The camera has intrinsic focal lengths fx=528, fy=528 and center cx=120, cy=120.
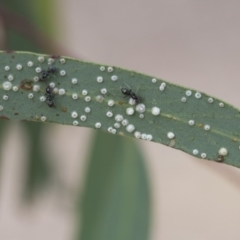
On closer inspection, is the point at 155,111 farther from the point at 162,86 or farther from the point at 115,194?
the point at 115,194

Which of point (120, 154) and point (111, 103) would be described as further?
point (120, 154)

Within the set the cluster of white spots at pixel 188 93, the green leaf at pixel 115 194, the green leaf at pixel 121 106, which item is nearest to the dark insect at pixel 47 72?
the green leaf at pixel 121 106

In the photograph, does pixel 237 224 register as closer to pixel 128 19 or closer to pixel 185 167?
pixel 185 167

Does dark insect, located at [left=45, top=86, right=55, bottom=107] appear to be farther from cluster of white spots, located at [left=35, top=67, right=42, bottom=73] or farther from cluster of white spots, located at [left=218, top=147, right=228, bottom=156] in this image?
cluster of white spots, located at [left=218, top=147, right=228, bottom=156]

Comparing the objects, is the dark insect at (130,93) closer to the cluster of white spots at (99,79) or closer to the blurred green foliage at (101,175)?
the cluster of white spots at (99,79)

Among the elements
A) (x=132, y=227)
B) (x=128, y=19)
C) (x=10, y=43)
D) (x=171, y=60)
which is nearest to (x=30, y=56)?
(x=132, y=227)

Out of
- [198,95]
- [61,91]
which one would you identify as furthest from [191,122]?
[61,91]
